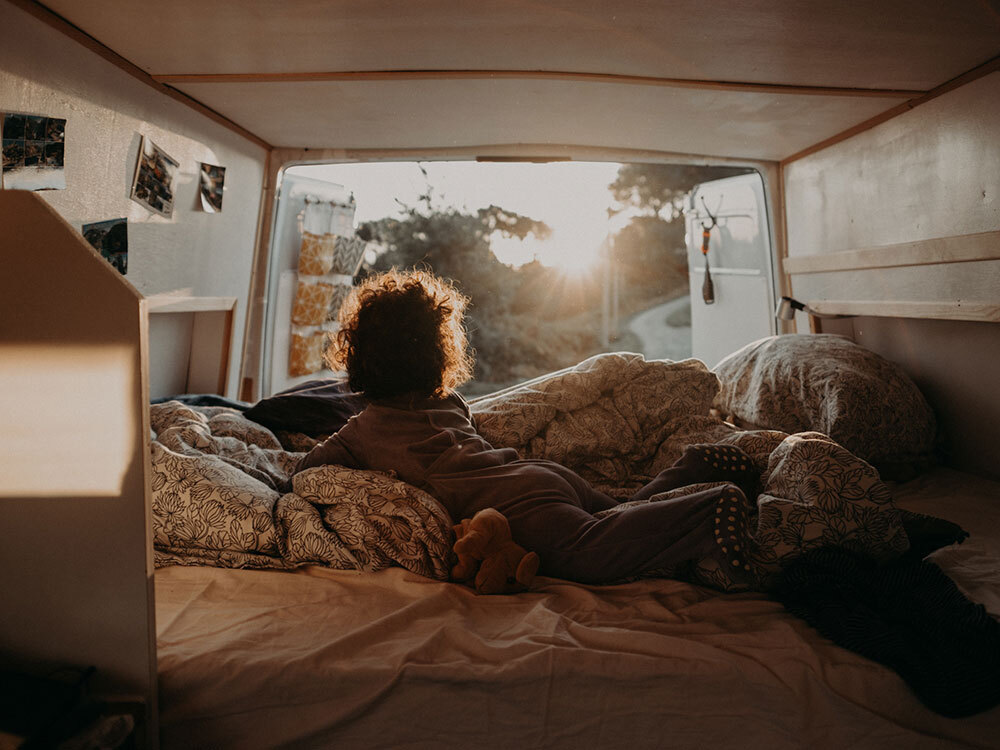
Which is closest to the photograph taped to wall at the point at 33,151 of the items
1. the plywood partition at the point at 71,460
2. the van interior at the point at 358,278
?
the van interior at the point at 358,278

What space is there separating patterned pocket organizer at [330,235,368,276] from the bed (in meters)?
2.19

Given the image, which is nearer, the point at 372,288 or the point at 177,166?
the point at 372,288

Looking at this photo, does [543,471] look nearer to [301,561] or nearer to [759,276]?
[301,561]

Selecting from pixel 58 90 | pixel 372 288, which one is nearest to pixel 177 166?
pixel 58 90

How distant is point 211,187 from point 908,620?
2.50m

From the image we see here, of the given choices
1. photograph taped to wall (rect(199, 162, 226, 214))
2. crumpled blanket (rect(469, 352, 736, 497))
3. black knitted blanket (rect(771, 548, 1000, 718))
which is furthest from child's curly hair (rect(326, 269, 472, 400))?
photograph taped to wall (rect(199, 162, 226, 214))

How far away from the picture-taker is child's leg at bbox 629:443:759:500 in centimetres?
162

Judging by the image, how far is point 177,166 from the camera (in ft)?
7.79

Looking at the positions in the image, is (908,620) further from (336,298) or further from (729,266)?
(336,298)

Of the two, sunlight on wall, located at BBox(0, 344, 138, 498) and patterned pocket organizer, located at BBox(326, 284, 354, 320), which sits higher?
patterned pocket organizer, located at BBox(326, 284, 354, 320)

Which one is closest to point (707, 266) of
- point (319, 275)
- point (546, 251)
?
A: point (546, 251)

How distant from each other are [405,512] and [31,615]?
640 millimetres

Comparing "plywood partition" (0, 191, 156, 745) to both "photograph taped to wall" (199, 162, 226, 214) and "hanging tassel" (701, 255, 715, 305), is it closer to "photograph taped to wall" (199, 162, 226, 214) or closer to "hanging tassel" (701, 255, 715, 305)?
"photograph taped to wall" (199, 162, 226, 214)

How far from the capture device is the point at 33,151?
1656 millimetres
